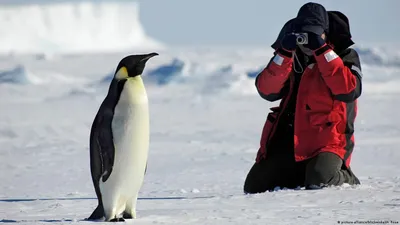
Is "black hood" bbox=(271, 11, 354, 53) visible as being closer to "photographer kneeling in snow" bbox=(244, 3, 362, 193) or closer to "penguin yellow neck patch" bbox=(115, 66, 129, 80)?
"photographer kneeling in snow" bbox=(244, 3, 362, 193)

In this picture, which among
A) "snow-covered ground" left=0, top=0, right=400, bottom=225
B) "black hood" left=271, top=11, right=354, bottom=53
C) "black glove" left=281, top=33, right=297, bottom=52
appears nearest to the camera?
"snow-covered ground" left=0, top=0, right=400, bottom=225

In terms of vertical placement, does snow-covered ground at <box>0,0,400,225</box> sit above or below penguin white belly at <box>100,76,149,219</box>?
below

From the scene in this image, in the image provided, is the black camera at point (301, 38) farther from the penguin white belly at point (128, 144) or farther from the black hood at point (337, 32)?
the penguin white belly at point (128, 144)

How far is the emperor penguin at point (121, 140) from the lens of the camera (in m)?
3.61

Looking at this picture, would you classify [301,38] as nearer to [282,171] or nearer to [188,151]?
[282,171]

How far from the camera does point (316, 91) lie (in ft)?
14.4

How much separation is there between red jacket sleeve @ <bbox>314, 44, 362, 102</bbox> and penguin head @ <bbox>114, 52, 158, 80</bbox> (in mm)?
1018

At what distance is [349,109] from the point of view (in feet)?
14.5

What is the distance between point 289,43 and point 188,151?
17.1 feet

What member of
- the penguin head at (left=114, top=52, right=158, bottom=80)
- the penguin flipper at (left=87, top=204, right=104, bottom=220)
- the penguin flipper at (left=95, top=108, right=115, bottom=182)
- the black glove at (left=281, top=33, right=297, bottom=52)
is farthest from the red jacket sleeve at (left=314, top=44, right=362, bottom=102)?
the penguin flipper at (left=87, top=204, right=104, bottom=220)

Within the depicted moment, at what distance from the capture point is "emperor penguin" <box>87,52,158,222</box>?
361cm

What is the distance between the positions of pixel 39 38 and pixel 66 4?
267 centimetres

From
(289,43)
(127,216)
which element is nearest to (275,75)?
(289,43)

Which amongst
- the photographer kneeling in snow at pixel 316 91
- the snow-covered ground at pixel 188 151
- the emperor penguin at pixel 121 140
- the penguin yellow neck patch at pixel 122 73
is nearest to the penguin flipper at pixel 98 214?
the emperor penguin at pixel 121 140
